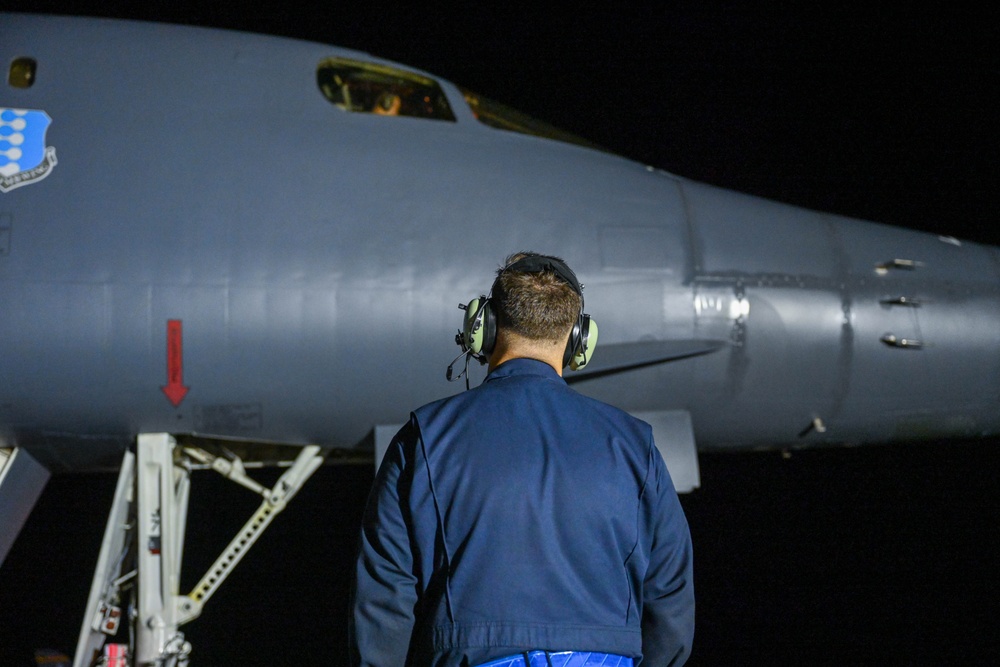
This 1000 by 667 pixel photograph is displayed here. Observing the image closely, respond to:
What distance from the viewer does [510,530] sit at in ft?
5.86

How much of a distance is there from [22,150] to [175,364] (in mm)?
1341

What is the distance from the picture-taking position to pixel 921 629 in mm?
7973

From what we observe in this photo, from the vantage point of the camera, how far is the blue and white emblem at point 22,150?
419 centimetres

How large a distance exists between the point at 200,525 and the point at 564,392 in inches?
298

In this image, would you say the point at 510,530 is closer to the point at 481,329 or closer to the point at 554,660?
the point at 554,660

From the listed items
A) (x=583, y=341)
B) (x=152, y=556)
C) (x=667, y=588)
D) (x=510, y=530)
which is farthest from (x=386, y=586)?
(x=152, y=556)

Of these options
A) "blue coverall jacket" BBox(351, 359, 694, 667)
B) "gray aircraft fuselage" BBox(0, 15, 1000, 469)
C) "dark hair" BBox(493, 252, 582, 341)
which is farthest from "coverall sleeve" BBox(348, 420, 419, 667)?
"gray aircraft fuselage" BBox(0, 15, 1000, 469)

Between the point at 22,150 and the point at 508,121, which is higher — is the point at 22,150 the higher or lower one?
the lower one

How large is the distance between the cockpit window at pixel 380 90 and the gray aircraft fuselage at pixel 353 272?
0.06 m

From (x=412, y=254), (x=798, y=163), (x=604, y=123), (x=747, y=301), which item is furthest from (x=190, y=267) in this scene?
(x=798, y=163)

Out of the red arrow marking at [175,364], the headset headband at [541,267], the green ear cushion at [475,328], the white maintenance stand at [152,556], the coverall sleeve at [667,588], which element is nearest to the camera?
the coverall sleeve at [667,588]

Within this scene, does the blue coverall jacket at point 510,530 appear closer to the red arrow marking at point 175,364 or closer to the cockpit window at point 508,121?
the red arrow marking at point 175,364

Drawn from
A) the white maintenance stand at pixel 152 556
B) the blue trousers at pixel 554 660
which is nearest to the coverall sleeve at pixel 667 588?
the blue trousers at pixel 554 660

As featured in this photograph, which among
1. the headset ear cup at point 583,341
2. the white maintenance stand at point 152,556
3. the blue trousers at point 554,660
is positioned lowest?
the white maintenance stand at point 152,556
